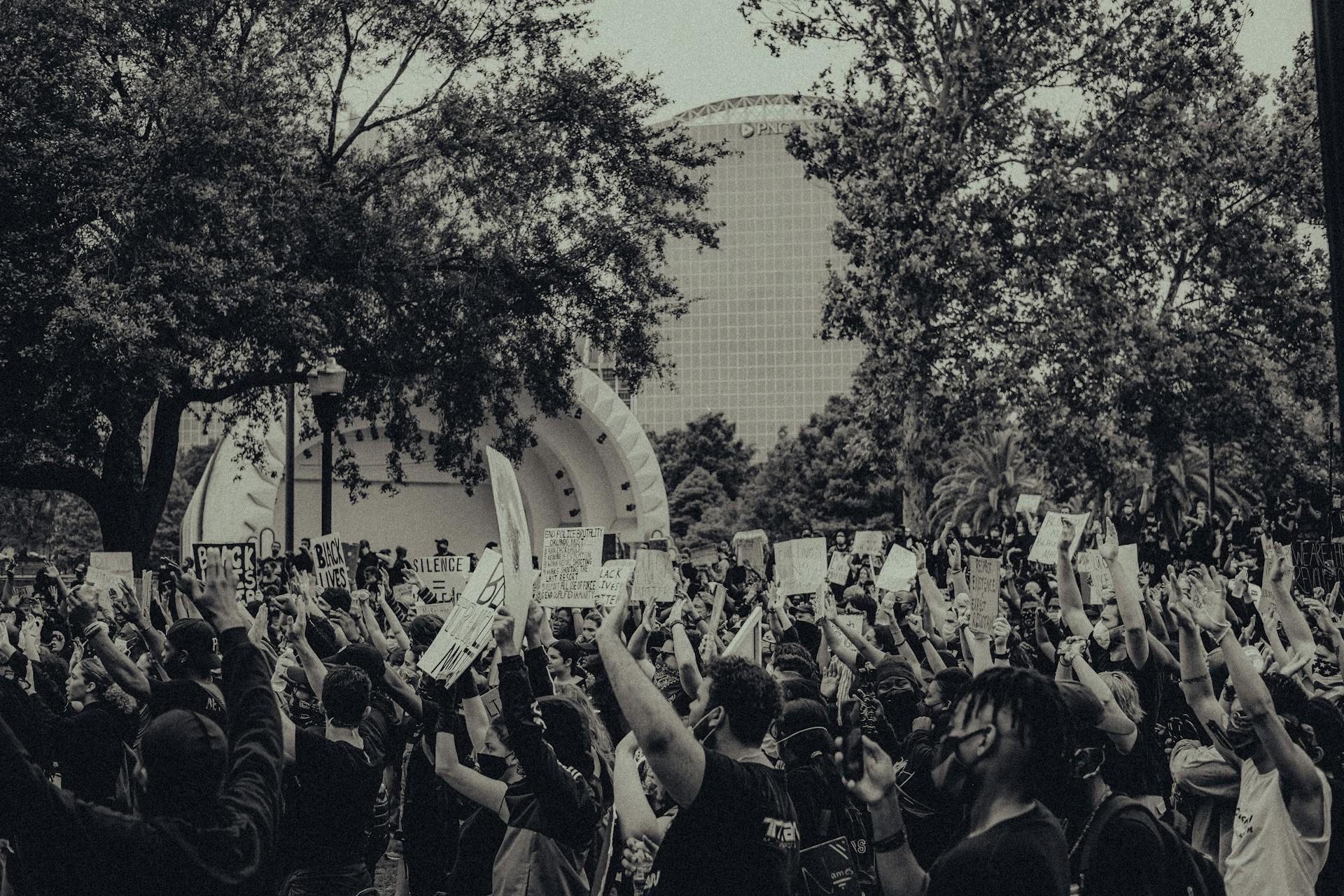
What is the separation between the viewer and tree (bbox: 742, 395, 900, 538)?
7294 centimetres

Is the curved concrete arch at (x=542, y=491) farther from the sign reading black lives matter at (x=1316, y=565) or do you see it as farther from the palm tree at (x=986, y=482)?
the sign reading black lives matter at (x=1316, y=565)

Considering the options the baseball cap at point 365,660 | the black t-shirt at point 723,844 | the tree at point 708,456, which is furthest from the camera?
the tree at point 708,456

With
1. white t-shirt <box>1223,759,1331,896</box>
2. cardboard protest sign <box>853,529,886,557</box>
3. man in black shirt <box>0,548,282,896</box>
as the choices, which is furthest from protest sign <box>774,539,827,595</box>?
cardboard protest sign <box>853,529,886,557</box>

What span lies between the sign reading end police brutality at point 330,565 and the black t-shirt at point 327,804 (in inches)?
297

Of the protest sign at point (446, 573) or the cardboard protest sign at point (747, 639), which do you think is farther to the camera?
the protest sign at point (446, 573)

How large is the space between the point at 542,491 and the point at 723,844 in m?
44.0

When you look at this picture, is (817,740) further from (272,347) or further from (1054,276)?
(1054,276)

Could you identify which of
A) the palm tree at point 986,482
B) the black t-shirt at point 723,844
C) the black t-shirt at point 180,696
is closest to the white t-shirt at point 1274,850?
the black t-shirt at point 723,844

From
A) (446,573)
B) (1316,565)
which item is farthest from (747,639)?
(446,573)

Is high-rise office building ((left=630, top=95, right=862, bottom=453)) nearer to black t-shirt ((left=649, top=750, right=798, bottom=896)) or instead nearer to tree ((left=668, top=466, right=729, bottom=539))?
tree ((left=668, top=466, right=729, bottom=539))

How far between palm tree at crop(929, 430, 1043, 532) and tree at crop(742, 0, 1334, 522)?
34.5 m

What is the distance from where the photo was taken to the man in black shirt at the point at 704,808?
359 centimetres

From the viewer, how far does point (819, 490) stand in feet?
246

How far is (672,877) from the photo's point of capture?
3803mm
